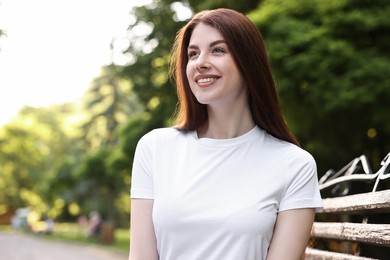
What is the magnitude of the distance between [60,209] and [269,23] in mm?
46614

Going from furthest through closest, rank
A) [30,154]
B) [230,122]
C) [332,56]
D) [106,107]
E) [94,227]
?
[30,154] → [106,107] → [94,227] → [332,56] → [230,122]

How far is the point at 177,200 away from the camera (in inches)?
84.1

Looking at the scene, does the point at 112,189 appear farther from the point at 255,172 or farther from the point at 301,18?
the point at 255,172

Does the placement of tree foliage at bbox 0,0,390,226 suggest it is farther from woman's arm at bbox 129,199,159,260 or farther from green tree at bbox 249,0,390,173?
woman's arm at bbox 129,199,159,260

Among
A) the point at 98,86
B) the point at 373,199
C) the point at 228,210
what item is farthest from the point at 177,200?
the point at 98,86

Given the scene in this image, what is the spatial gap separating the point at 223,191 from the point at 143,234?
0.28 metres

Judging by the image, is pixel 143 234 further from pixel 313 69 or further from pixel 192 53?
pixel 313 69

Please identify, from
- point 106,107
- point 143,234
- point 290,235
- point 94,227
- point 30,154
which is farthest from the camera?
point 30,154

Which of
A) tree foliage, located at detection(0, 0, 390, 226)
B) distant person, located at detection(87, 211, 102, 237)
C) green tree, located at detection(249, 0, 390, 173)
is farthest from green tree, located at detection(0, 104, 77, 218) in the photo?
green tree, located at detection(249, 0, 390, 173)

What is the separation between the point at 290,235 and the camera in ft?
6.79

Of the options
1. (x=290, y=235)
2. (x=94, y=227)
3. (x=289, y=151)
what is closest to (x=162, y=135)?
(x=289, y=151)

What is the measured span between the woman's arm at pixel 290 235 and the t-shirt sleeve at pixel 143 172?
408 millimetres

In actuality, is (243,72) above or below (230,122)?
above

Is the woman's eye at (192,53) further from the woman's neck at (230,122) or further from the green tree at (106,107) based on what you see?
the green tree at (106,107)
